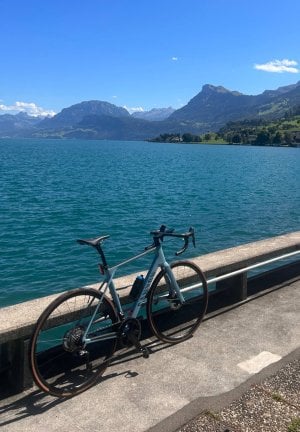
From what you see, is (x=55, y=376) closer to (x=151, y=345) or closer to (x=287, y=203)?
(x=151, y=345)

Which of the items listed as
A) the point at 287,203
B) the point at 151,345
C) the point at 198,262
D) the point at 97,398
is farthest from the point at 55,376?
the point at 287,203

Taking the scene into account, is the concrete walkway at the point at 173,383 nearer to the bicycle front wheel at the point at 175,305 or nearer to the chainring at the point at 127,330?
the bicycle front wheel at the point at 175,305

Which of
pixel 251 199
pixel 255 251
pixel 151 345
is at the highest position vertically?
pixel 255 251

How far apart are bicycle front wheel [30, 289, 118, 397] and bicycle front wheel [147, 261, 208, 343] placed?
0.77 metres

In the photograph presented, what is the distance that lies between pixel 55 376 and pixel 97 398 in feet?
1.98

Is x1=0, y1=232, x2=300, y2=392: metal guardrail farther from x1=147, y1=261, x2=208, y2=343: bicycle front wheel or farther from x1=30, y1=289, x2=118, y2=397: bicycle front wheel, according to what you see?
x1=147, y1=261, x2=208, y2=343: bicycle front wheel

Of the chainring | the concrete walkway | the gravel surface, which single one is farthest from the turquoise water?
the gravel surface

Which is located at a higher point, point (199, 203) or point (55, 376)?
point (55, 376)

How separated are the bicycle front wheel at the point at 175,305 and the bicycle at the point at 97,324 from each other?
0.04 feet

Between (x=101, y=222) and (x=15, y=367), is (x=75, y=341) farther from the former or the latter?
(x=101, y=222)

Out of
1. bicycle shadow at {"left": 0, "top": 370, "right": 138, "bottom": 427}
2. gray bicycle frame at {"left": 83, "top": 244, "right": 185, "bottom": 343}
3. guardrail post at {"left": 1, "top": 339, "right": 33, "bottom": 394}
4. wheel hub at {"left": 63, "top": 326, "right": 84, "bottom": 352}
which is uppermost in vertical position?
gray bicycle frame at {"left": 83, "top": 244, "right": 185, "bottom": 343}

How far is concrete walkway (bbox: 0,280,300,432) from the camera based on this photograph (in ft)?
14.4

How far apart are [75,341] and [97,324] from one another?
14.6 inches

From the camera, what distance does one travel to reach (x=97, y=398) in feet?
15.7
